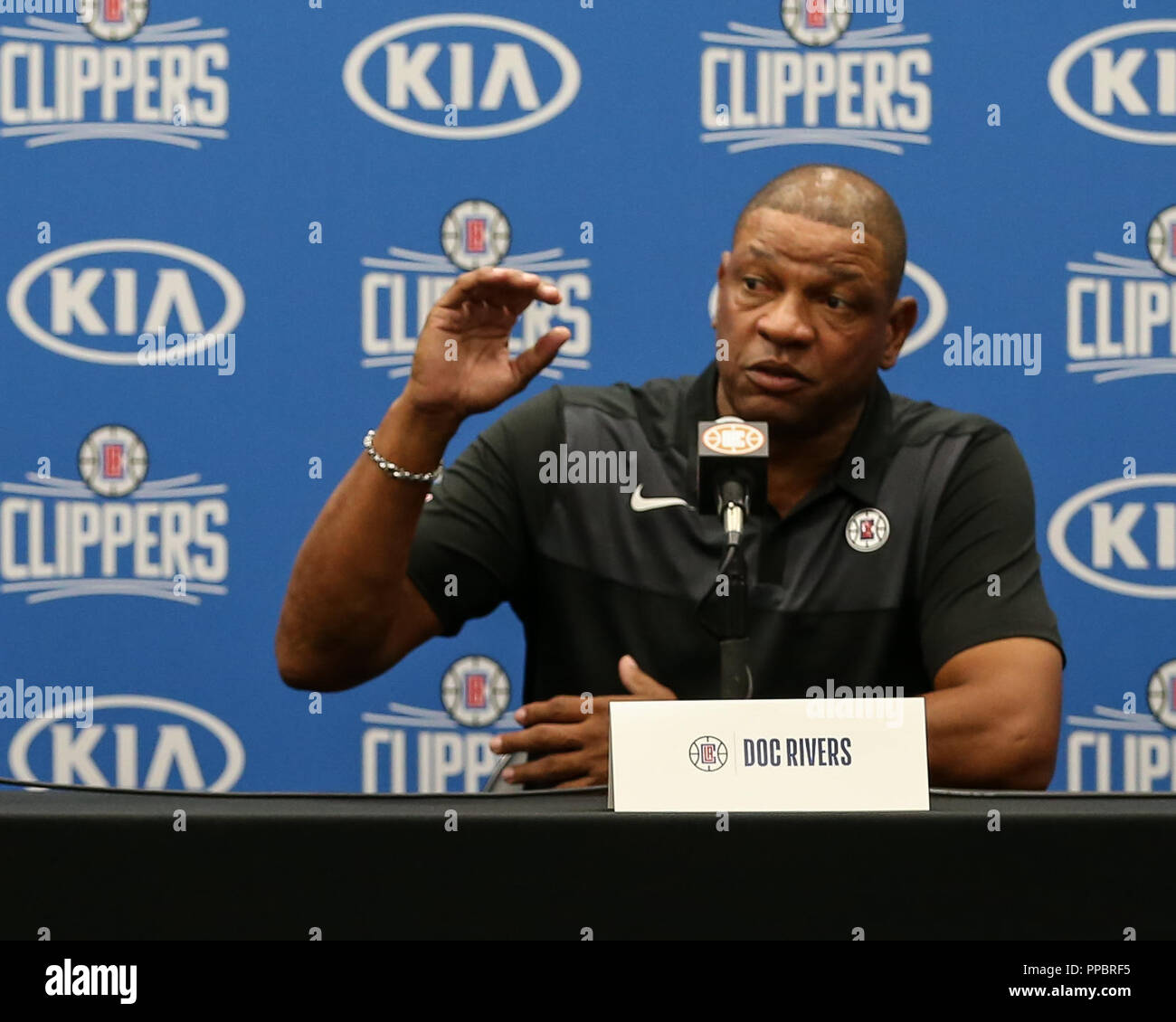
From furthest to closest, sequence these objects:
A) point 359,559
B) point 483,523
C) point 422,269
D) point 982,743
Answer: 1. point 422,269
2. point 483,523
3. point 359,559
4. point 982,743

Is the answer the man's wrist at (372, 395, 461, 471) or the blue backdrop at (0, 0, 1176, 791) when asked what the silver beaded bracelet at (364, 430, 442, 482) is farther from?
the blue backdrop at (0, 0, 1176, 791)

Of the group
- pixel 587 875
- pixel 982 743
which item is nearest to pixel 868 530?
pixel 982 743

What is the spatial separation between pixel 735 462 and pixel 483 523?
28.3 inches

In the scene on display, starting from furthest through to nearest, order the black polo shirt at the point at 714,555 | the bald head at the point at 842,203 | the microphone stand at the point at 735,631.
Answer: the bald head at the point at 842,203, the black polo shirt at the point at 714,555, the microphone stand at the point at 735,631

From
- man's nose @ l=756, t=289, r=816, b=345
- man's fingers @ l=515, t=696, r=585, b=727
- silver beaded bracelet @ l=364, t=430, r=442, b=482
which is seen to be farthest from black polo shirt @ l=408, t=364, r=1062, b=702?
man's fingers @ l=515, t=696, r=585, b=727

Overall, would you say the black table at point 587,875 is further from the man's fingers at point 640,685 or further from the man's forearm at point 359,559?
the man's forearm at point 359,559

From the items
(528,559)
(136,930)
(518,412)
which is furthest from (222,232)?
(136,930)

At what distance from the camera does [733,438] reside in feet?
4.40

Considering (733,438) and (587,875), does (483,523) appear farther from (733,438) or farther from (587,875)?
(587,875)

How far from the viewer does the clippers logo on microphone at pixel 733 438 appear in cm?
133

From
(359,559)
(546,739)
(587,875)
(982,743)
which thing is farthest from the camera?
(359,559)

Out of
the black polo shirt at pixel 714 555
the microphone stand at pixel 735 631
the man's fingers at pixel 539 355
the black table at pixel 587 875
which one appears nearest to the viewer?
the black table at pixel 587 875

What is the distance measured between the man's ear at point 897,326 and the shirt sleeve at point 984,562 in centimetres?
Answer: 19

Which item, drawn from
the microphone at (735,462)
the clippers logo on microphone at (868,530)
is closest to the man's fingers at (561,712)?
the microphone at (735,462)
